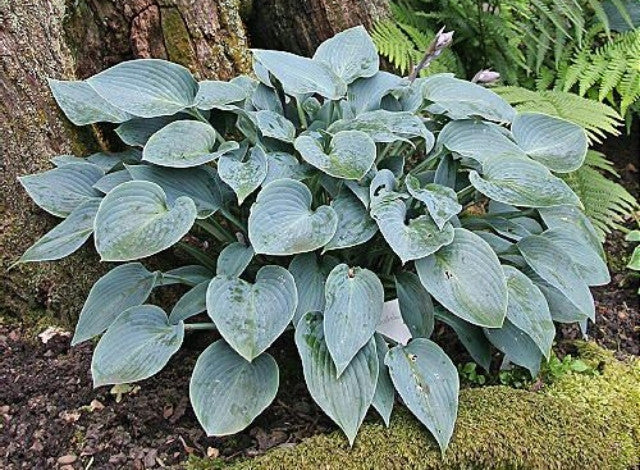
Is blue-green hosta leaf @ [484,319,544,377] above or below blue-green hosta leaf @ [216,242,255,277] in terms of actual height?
below

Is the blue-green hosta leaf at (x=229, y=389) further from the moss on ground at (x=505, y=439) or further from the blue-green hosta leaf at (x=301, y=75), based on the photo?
the blue-green hosta leaf at (x=301, y=75)

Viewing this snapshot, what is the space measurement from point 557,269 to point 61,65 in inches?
61.9

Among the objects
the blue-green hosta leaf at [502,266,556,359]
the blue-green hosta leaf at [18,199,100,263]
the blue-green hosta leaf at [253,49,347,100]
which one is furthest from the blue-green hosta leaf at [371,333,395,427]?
the blue-green hosta leaf at [18,199,100,263]

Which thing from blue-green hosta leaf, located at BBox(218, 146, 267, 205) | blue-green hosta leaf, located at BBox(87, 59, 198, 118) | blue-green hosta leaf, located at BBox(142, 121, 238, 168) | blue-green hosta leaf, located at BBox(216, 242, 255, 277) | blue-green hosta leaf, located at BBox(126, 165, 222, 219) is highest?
blue-green hosta leaf, located at BBox(87, 59, 198, 118)

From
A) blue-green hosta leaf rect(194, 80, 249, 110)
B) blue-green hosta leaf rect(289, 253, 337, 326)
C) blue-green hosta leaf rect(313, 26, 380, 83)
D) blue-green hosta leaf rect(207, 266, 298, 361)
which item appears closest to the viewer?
blue-green hosta leaf rect(207, 266, 298, 361)

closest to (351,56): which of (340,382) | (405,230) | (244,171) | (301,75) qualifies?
(301,75)

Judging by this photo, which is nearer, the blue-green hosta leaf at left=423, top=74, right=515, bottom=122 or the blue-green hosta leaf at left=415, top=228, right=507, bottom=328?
the blue-green hosta leaf at left=415, top=228, right=507, bottom=328

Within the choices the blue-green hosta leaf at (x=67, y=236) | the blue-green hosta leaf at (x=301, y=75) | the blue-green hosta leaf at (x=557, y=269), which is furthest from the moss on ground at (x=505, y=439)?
the blue-green hosta leaf at (x=301, y=75)

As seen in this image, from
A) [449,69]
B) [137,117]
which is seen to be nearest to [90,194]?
[137,117]

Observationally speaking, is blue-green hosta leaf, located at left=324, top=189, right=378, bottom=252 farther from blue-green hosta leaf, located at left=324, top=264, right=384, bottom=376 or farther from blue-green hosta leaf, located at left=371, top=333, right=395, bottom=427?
blue-green hosta leaf, located at left=371, top=333, right=395, bottom=427

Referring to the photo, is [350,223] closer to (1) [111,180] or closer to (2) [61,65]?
(1) [111,180]

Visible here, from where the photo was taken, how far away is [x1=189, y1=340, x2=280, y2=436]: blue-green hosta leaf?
5.40ft

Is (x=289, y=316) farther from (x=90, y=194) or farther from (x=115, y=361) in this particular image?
(x=90, y=194)

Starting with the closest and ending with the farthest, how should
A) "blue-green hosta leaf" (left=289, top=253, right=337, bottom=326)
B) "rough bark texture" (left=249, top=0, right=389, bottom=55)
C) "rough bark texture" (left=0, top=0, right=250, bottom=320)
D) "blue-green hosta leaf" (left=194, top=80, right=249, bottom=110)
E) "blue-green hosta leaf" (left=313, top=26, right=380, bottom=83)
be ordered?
"blue-green hosta leaf" (left=289, top=253, right=337, bottom=326) < "blue-green hosta leaf" (left=194, top=80, right=249, bottom=110) < "rough bark texture" (left=0, top=0, right=250, bottom=320) < "blue-green hosta leaf" (left=313, top=26, right=380, bottom=83) < "rough bark texture" (left=249, top=0, right=389, bottom=55)
